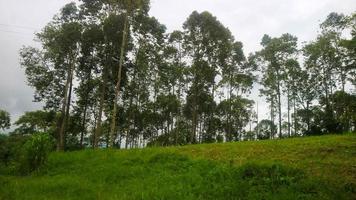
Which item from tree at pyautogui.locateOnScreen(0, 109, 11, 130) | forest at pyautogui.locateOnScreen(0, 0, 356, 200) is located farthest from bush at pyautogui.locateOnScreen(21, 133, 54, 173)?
tree at pyautogui.locateOnScreen(0, 109, 11, 130)

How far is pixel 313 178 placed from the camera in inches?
426

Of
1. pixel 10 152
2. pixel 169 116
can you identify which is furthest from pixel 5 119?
pixel 10 152

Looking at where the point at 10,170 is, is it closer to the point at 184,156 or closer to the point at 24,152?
the point at 24,152

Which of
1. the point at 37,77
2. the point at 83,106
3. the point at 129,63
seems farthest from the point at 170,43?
the point at 37,77

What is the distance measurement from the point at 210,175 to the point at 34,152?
29.4 ft

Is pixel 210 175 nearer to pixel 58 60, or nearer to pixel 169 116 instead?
pixel 58 60

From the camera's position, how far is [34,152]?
16234 mm

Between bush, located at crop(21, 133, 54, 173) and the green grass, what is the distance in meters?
0.54

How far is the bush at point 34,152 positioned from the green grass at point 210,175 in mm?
539

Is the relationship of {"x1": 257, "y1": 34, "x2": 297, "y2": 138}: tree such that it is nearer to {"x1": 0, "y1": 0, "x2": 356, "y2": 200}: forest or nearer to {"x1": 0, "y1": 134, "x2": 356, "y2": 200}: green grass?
{"x1": 0, "y1": 0, "x2": 356, "y2": 200}: forest

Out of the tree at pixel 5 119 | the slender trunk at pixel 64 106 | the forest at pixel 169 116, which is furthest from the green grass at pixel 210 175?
the tree at pixel 5 119

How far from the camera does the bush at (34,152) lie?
52.6 feet

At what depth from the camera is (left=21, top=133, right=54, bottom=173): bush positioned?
1605 centimetres

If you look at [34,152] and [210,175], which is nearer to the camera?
[210,175]
